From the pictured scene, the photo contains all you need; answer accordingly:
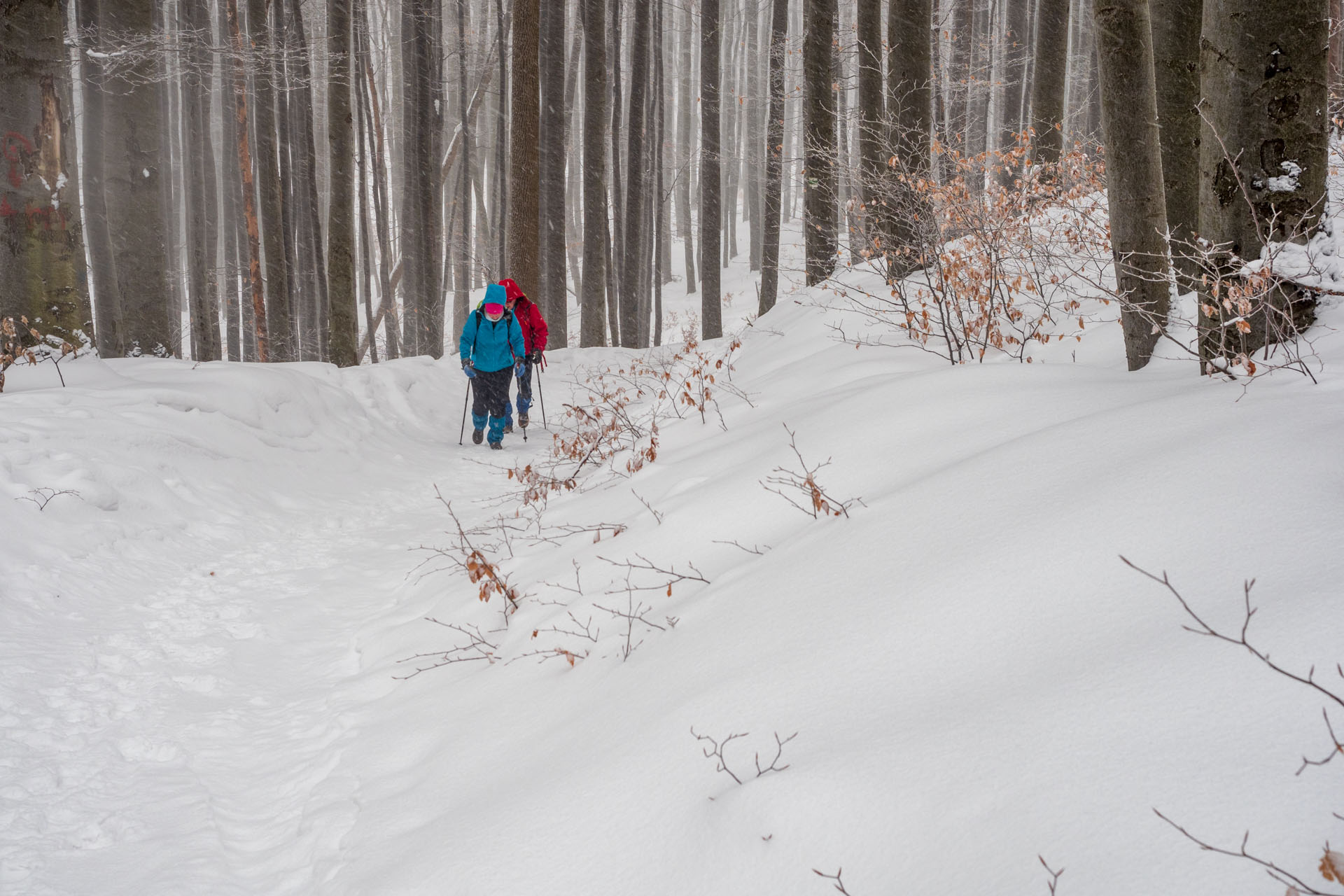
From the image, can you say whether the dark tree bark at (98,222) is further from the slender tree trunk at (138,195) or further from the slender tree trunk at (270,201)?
the slender tree trunk at (270,201)

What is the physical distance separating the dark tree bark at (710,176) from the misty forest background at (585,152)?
0.21ft

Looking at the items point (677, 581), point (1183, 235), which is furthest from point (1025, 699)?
point (1183, 235)

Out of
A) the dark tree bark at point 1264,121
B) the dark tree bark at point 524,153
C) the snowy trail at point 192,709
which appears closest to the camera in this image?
the snowy trail at point 192,709

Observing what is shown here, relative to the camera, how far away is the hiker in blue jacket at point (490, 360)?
9344mm

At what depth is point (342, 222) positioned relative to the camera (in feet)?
39.6

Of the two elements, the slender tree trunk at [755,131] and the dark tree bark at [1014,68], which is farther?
the slender tree trunk at [755,131]

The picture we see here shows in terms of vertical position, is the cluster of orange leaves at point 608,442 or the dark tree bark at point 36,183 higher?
the dark tree bark at point 36,183

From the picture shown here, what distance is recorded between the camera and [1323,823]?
1242 millimetres

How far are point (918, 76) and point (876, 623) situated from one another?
976 centimetres

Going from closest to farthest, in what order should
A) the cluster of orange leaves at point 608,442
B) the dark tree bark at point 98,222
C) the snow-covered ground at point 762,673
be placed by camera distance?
the snow-covered ground at point 762,673, the cluster of orange leaves at point 608,442, the dark tree bark at point 98,222

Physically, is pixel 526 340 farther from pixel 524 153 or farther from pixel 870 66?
pixel 870 66

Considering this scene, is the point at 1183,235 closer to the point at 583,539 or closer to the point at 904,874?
the point at 583,539

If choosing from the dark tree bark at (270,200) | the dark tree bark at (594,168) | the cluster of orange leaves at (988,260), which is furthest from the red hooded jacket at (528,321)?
the dark tree bark at (270,200)

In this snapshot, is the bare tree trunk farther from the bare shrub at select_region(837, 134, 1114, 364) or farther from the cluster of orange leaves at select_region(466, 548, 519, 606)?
the cluster of orange leaves at select_region(466, 548, 519, 606)
